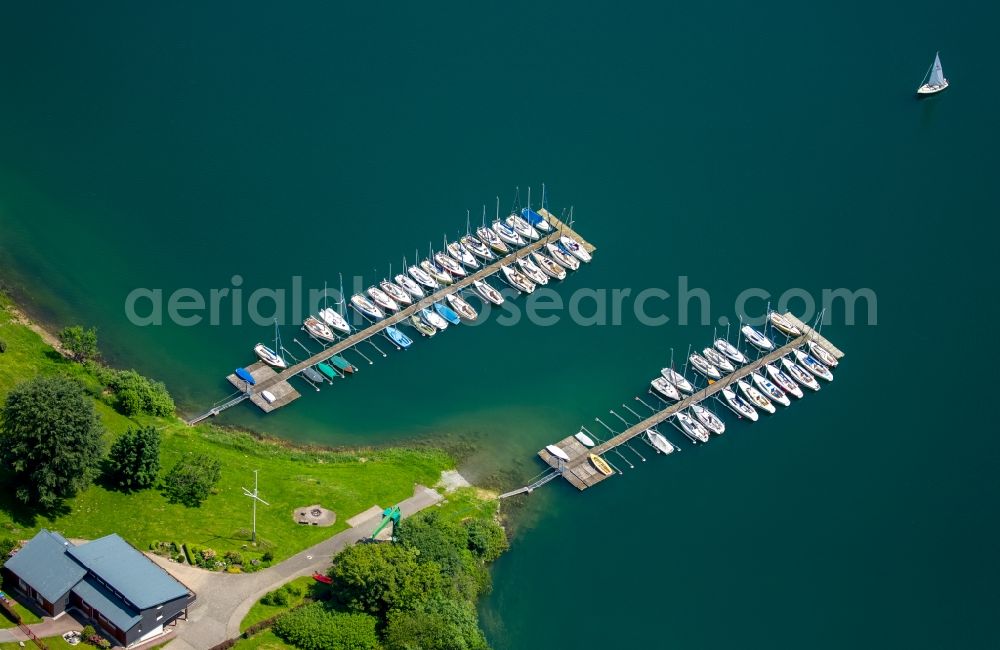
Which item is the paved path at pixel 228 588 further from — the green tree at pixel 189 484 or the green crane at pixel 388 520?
the green tree at pixel 189 484

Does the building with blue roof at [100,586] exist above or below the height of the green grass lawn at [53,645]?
above

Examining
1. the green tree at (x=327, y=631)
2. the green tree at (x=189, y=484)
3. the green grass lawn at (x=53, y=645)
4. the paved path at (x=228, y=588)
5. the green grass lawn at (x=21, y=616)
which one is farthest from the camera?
the green tree at (x=189, y=484)

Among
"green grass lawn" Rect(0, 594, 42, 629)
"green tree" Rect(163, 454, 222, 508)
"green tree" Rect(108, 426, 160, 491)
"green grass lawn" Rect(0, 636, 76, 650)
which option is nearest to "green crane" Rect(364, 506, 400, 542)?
"green tree" Rect(163, 454, 222, 508)

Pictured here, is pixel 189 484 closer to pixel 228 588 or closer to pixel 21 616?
pixel 228 588

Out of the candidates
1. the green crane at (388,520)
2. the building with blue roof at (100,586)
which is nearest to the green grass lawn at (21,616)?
the building with blue roof at (100,586)

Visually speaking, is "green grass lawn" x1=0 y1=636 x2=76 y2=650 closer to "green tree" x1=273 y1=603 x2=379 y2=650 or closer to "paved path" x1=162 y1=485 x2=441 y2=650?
"paved path" x1=162 y1=485 x2=441 y2=650

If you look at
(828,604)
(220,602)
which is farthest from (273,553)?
(828,604)
